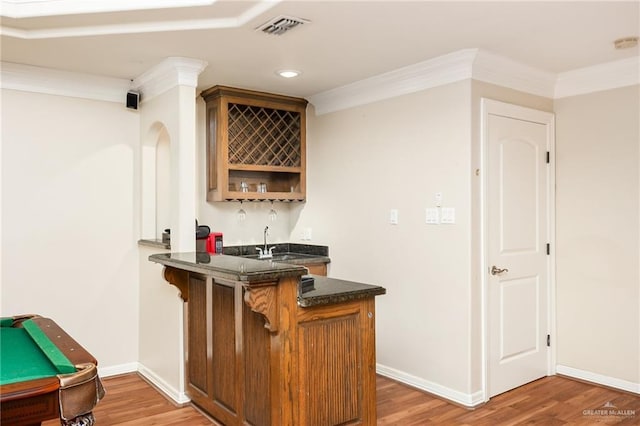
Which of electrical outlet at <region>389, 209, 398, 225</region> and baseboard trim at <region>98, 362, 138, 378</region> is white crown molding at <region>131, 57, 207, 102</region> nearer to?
electrical outlet at <region>389, 209, 398, 225</region>

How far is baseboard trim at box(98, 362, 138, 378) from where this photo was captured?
4.10 meters

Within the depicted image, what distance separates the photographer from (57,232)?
3.93 m

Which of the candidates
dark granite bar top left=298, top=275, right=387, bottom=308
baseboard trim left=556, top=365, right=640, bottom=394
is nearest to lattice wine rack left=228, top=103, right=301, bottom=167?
dark granite bar top left=298, top=275, right=387, bottom=308

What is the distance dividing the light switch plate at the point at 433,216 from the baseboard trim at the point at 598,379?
5.65ft

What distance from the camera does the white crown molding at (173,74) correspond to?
3.50 meters

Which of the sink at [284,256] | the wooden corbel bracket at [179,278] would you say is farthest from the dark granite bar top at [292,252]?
the wooden corbel bracket at [179,278]

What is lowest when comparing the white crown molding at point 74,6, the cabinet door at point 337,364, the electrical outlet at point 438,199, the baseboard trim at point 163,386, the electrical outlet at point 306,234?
the baseboard trim at point 163,386

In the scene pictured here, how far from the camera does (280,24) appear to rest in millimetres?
2838

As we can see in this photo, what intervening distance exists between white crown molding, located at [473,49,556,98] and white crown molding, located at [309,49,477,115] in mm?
113

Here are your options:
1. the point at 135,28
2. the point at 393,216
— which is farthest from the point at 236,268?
the point at 393,216

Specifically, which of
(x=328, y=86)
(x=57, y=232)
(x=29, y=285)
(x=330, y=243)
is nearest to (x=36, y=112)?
(x=57, y=232)

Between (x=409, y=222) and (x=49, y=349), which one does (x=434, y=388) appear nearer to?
(x=409, y=222)

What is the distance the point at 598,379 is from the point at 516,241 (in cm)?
128

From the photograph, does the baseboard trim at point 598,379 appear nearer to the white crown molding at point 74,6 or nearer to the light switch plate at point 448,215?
the light switch plate at point 448,215
